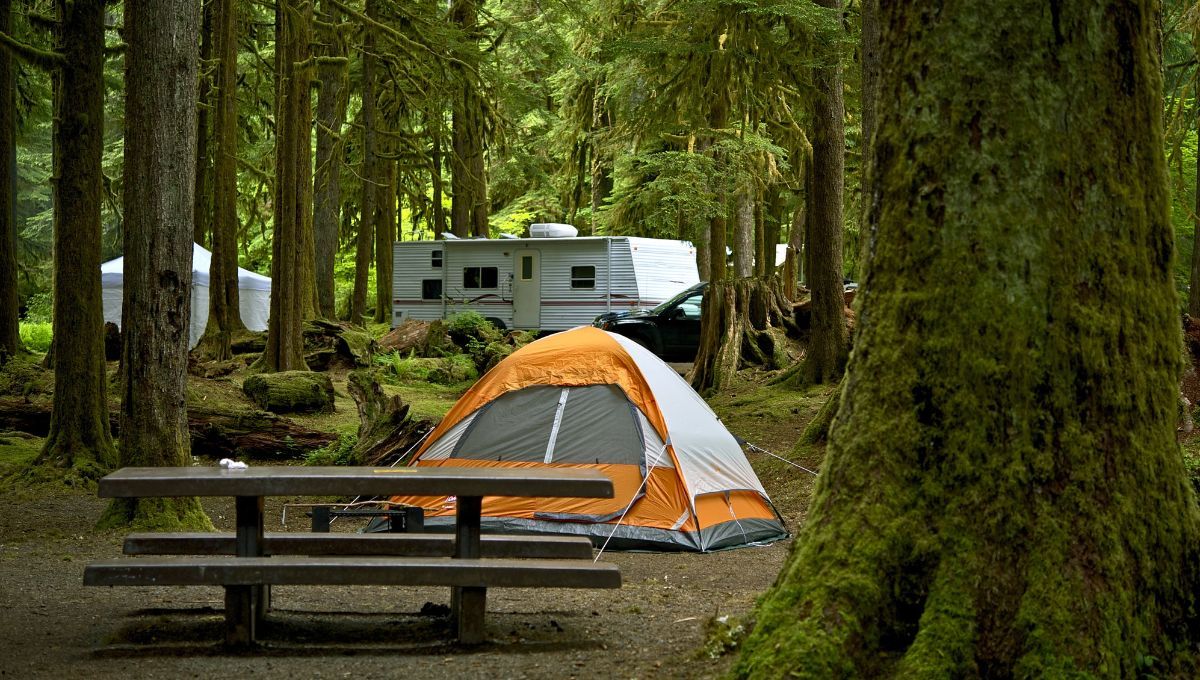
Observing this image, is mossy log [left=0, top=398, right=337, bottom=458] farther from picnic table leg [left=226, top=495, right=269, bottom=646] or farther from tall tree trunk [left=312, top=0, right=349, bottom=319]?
tall tree trunk [left=312, top=0, right=349, bottom=319]

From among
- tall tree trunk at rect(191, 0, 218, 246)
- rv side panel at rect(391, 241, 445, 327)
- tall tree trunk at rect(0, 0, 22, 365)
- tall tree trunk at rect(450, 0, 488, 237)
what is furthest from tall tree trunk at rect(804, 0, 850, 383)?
rv side panel at rect(391, 241, 445, 327)

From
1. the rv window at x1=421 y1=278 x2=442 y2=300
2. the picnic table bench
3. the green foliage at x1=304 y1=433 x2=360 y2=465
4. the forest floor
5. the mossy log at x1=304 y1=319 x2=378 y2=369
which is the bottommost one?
the forest floor

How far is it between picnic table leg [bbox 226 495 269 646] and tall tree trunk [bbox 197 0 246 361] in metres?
12.9

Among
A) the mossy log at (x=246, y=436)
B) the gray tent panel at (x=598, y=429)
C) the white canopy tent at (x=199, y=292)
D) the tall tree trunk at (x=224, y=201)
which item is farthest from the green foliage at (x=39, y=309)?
the gray tent panel at (x=598, y=429)

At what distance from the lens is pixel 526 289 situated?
2503 centimetres

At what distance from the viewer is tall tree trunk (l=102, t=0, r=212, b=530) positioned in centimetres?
746

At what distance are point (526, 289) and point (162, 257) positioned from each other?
17607 mm

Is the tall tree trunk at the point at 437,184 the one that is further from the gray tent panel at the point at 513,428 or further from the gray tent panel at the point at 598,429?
the gray tent panel at the point at 598,429

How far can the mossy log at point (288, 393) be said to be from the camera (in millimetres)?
14406

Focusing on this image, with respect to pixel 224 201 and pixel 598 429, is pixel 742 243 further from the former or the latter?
pixel 598 429

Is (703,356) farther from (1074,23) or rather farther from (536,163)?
(536,163)

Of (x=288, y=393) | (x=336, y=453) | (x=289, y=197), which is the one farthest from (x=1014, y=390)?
(x=289, y=197)

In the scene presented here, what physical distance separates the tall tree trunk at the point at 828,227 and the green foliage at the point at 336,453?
19.5ft

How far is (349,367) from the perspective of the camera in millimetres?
18922
